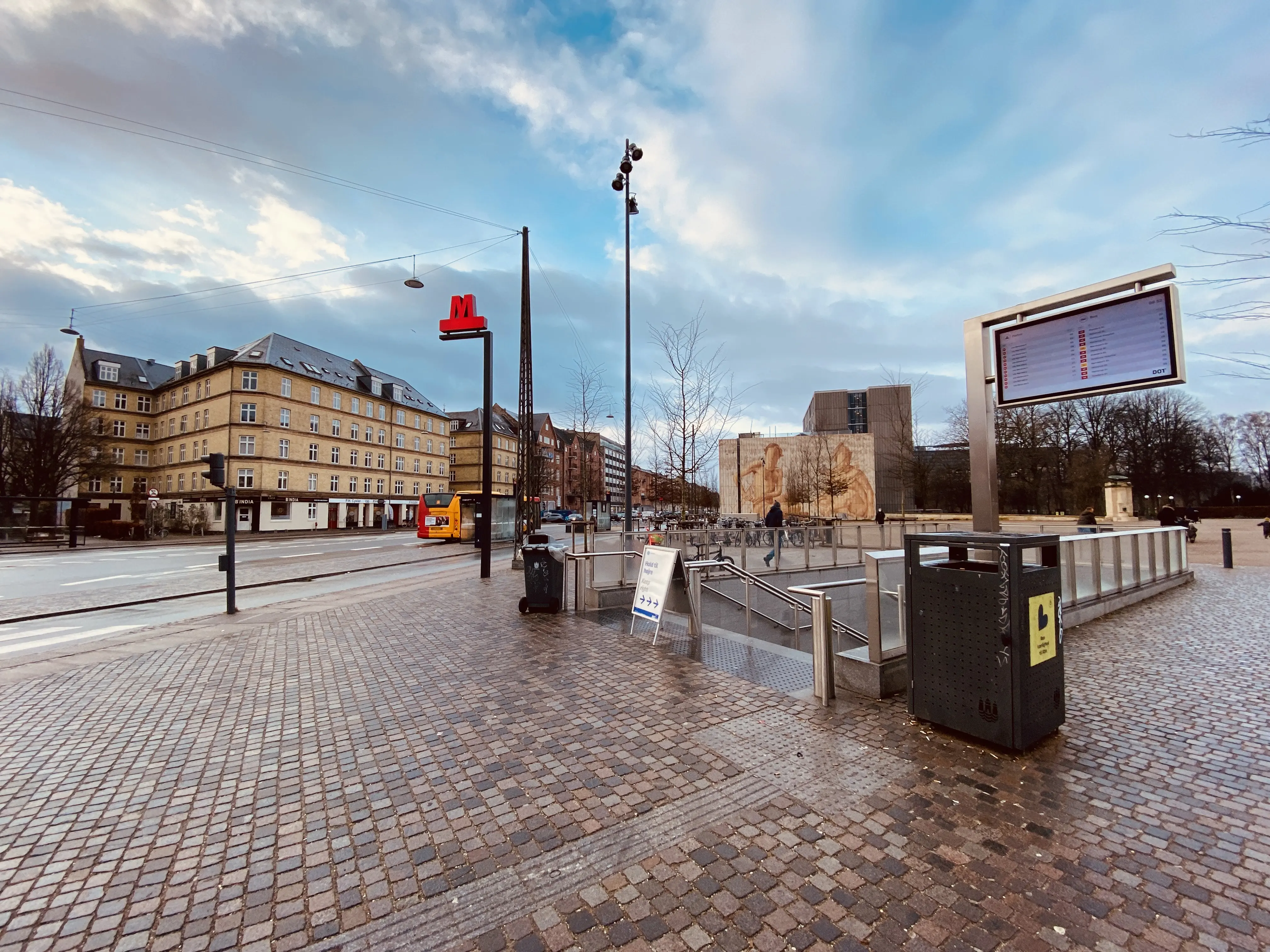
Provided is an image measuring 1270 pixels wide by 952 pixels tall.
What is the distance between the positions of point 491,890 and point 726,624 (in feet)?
31.1

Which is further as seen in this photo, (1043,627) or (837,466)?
(837,466)

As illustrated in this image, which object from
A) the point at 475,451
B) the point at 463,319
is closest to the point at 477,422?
the point at 475,451

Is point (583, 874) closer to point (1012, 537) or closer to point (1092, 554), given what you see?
point (1012, 537)

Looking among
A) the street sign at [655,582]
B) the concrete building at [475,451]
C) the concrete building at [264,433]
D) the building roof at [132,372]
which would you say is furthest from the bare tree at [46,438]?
the street sign at [655,582]

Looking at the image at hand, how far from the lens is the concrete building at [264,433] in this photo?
43688 millimetres

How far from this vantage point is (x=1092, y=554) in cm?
819

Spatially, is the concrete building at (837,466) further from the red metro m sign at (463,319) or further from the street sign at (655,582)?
the street sign at (655,582)

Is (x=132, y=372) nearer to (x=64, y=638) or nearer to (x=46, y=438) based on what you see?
(x=46, y=438)

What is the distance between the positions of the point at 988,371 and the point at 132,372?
76.0 meters

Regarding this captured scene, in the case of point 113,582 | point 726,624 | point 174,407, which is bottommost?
point 726,624

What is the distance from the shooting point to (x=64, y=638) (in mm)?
7656

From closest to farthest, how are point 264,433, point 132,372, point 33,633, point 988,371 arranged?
point 988,371, point 33,633, point 264,433, point 132,372

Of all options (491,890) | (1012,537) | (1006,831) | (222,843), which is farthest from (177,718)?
(1012,537)

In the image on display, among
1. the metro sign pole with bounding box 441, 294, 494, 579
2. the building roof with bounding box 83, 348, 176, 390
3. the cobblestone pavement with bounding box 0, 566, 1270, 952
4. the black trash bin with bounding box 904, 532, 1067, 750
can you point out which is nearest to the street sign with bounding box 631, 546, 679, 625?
the cobblestone pavement with bounding box 0, 566, 1270, 952
